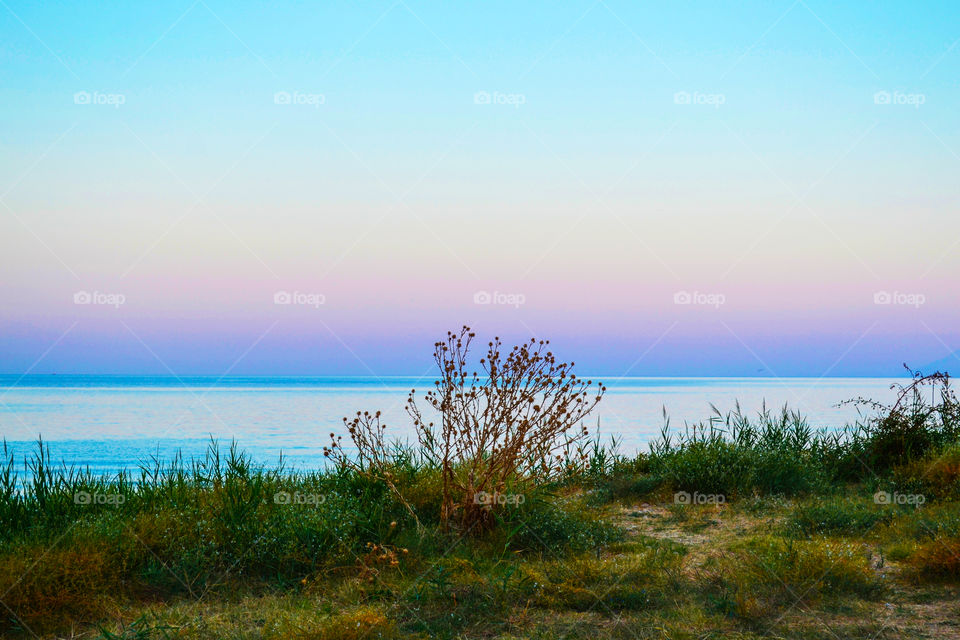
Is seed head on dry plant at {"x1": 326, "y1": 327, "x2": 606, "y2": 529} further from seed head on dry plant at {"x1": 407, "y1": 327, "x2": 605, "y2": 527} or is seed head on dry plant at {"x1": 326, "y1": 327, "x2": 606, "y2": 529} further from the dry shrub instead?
the dry shrub

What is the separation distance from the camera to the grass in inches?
173

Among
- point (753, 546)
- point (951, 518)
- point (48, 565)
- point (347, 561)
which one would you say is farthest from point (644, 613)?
point (48, 565)

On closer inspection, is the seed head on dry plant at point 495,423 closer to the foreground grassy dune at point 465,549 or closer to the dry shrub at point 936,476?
the foreground grassy dune at point 465,549

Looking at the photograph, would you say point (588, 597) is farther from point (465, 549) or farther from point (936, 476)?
point (936, 476)

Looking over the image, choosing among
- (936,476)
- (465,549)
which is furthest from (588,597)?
(936,476)

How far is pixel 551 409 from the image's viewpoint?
19.4 feet

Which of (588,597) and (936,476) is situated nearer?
(588,597)

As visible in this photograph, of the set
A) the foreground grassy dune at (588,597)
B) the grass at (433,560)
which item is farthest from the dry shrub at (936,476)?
the foreground grassy dune at (588,597)

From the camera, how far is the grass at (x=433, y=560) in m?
4.39

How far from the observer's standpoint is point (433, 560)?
17.3 feet

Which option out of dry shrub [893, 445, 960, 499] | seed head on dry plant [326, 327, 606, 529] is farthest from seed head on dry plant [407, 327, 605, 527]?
dry shrub [893, 445, 960, 499]

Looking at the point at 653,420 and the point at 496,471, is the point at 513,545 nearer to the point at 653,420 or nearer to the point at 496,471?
the point at 496,471

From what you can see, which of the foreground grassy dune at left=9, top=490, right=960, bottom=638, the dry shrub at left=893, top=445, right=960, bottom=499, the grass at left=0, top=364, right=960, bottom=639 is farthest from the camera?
the dry shrub at left=893, top=445, right=960, bottom=499

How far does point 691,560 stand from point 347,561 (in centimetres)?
269
